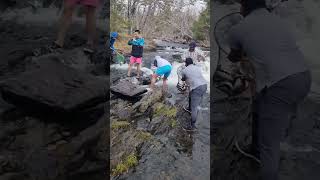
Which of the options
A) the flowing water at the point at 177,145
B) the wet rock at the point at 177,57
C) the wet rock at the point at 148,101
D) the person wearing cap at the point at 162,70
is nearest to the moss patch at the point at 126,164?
the flowing water at the point at 177,145

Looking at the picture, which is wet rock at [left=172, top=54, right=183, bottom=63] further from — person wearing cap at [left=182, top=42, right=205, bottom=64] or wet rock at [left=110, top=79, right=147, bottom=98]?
wet rock at [left=110, top=79, right=147, bottom=98]

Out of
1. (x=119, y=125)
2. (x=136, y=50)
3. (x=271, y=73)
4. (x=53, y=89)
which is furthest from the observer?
(x=136, y=50)

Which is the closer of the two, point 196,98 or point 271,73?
point 271,73

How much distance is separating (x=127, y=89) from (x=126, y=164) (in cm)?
63

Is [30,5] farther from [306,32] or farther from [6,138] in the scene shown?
[306,32]

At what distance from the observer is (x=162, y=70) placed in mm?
3764

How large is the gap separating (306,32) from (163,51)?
1.23 m

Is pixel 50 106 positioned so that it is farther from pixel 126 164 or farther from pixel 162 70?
pixel 162 70

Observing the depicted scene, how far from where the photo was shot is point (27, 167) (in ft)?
11.3

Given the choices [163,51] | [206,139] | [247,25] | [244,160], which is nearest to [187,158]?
[206,139]

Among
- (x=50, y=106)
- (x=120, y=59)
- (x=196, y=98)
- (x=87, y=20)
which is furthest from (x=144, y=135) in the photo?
(x=87, y=20)

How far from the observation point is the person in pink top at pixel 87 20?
3.54 m

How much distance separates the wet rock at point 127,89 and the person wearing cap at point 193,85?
409 millimetres

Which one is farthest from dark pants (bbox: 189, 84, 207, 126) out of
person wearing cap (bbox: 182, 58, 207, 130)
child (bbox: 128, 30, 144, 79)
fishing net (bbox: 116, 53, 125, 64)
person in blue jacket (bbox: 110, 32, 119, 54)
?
person in blue jacket (bbox: 110, 32, 119, 54)
